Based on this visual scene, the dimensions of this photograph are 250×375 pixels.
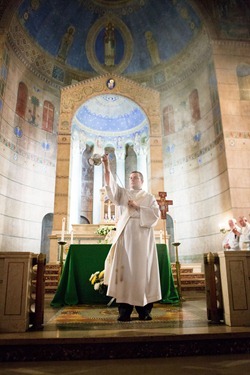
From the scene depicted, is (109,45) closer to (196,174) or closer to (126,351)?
(196,174)

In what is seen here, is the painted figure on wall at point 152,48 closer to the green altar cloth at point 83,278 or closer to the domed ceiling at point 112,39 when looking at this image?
the domed ceiling at point 112,39

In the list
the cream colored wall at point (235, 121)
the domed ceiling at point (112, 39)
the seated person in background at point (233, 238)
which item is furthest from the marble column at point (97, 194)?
the seated person in background at point (233, 238)

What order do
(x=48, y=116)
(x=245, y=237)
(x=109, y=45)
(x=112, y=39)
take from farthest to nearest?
1. (x=109, y=45)
2. (x=112, y=39)
3. (x=48, y=116)
4. (x=245, y=237)

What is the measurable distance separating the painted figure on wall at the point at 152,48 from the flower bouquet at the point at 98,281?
12546 millimetres

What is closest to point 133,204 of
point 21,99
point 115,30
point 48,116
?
point 21,99

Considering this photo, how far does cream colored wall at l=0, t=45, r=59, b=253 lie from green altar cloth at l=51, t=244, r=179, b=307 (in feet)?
19.4

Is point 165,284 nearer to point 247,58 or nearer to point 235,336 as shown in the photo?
point 235,336

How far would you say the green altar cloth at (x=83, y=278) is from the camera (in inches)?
203

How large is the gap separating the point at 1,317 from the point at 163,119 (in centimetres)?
1244

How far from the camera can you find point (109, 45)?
1477cm

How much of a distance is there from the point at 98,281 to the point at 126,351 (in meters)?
2.52

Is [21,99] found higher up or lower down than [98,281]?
higher up

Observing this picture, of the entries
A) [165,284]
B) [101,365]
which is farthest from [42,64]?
[101,365]

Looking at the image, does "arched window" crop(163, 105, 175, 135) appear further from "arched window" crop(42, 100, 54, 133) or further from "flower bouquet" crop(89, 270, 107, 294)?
"flower bouquet" crop(89, 270, 107, 294)
